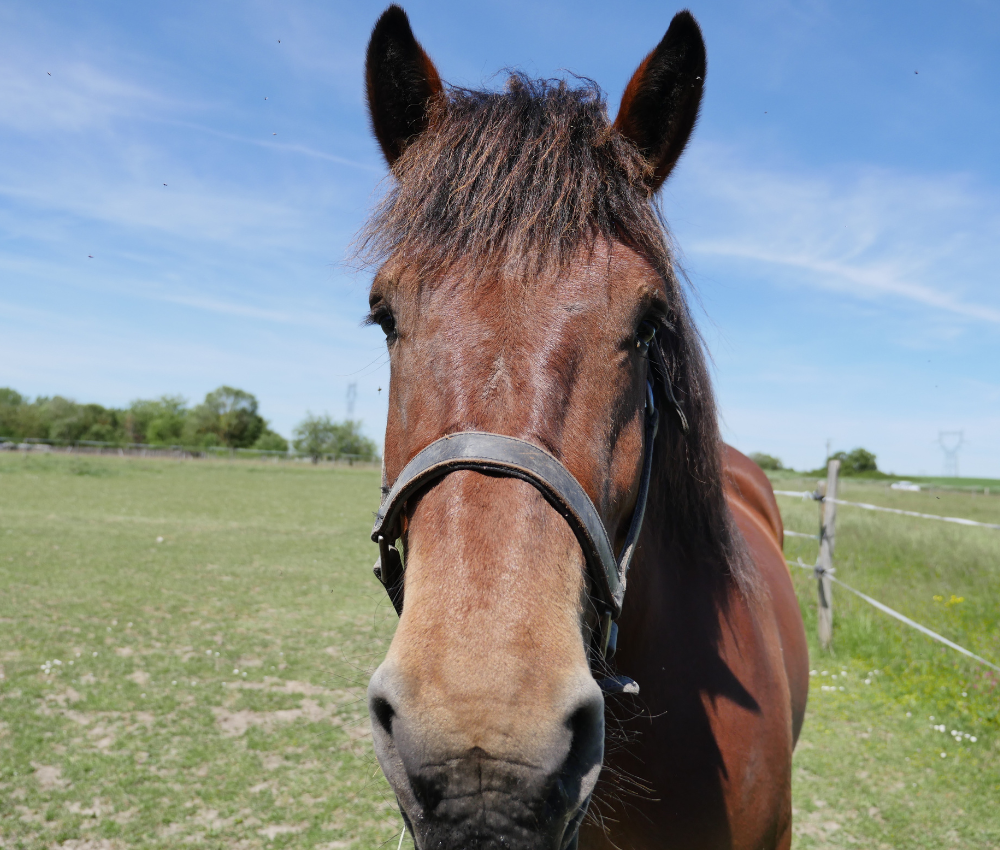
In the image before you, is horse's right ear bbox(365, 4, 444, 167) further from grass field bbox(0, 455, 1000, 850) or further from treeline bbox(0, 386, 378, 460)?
treeline bbox(0, 386, 378, 460)

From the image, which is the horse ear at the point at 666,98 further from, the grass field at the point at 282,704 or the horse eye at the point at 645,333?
the grass field at the point at 282,704

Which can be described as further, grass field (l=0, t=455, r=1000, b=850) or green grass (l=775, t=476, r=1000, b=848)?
green grass (l=775, t=476, r=1000, b=848)

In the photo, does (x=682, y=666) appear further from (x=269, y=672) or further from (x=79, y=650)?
(x=79, y=650)

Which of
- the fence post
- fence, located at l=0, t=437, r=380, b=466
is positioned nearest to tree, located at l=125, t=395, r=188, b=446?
fence, located at l=0, t=437, r=380, b=466

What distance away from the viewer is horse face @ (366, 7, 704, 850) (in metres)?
1.01

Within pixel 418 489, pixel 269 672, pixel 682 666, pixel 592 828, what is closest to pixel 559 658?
pixel 418 489

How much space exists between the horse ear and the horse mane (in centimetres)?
8

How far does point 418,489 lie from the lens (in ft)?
4.35

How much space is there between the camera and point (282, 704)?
5.64 m

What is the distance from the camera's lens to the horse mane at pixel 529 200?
155 centimetres

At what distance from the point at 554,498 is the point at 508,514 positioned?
99 mm

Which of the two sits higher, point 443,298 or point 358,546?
point 443,298

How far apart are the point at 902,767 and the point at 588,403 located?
5.06m

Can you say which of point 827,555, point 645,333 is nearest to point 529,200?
point 645,333
